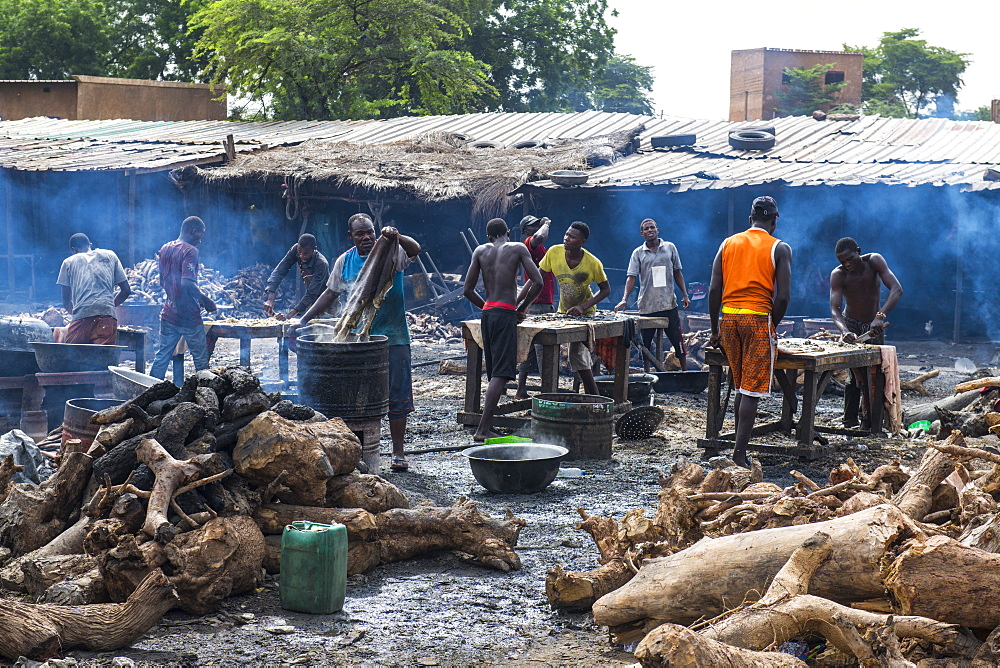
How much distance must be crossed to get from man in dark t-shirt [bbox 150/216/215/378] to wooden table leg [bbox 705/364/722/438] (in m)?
4.74

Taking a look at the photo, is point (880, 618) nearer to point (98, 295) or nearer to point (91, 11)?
point (98, 295)

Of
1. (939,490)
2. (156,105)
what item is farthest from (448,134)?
(939,490)

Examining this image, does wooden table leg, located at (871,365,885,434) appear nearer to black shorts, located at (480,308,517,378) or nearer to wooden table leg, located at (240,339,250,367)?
black shorts, located at (480,308,517,378)

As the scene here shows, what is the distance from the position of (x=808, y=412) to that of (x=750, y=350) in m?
1.02

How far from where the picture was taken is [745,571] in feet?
12.3

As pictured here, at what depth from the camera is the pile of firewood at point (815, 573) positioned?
10.4 ft

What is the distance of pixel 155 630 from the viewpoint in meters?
4.10

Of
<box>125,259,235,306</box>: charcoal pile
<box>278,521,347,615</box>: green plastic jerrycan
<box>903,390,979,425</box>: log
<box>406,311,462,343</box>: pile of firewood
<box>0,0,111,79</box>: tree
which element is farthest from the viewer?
<box>0,0,111,79</box>: tree

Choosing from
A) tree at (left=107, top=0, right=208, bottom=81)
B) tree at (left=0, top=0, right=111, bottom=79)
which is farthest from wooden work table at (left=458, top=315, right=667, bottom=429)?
tree at (left=0, top=0, right=111, bottom=79)

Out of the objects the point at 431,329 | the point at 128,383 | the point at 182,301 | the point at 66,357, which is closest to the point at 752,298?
the point at 128,383

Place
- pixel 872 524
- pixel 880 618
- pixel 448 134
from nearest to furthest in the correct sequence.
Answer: pixel 880 618
pixel 872 524
pixel 448 134

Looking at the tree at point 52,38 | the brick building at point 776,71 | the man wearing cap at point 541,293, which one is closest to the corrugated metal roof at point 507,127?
the man wearing cap at point 541,293

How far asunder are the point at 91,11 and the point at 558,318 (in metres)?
35.0

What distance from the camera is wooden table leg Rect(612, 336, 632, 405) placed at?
927 cm
